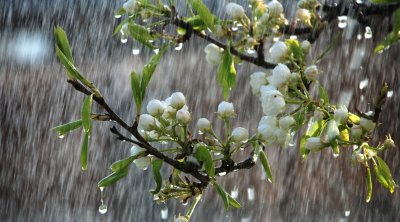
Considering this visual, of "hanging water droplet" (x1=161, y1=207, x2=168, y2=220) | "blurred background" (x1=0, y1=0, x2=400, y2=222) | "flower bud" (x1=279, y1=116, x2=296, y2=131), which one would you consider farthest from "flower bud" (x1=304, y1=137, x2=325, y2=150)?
"hanging water droplet" (x1=161, y1=207, x2=168, y2=220)

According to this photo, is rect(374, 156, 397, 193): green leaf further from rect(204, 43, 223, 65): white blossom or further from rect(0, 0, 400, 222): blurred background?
rect(0, 0, 400, 222): blurred background

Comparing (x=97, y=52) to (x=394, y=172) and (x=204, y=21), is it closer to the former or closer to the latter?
(x=394, y=172)

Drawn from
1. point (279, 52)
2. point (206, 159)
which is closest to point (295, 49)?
point (279, 52)

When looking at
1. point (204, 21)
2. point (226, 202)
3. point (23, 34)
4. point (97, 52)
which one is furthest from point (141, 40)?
point (23, 34)

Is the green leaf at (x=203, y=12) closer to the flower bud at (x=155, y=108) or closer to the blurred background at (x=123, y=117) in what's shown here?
the flower bud at (x=155, y=108)

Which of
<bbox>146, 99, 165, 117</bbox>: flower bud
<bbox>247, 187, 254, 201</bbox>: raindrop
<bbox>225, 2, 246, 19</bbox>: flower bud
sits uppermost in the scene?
<bbox>225, 2, 246, 19</bbox>: flower bud
